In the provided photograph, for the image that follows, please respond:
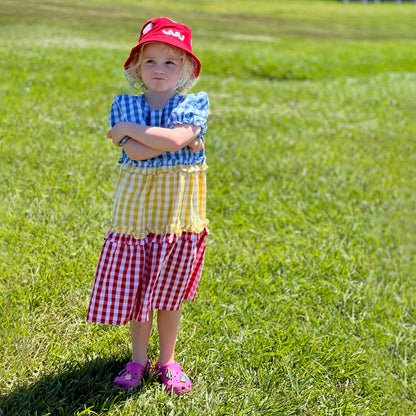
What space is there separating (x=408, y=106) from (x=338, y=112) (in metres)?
2.31

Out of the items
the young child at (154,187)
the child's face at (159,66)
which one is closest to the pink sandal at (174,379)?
the young child at (154,187)

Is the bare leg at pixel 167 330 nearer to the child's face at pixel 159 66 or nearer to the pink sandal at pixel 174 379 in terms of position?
the pink sandal at pixel 174 379

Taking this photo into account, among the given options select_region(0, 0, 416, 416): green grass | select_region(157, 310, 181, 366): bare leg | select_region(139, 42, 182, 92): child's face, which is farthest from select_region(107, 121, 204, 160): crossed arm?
select_region(0, 0, 416, 416): green grass

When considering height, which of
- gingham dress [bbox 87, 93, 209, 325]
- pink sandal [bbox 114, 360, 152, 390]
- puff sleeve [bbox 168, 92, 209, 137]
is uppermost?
puff sleeve [bbox 168, 92, 209, 137]

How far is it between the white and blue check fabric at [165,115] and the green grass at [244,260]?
116 centimetres

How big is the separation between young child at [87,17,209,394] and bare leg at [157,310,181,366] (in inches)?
3.4

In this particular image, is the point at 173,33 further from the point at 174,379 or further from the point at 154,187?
the point at 174,379

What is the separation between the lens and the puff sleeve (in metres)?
2.61

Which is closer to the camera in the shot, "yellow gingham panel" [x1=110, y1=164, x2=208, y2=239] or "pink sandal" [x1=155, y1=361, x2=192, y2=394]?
"yellow gingham panel" [x1=110, y1=164, x2=208, y2=239]

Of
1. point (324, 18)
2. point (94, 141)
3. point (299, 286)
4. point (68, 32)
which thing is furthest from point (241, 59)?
point (324, 18)

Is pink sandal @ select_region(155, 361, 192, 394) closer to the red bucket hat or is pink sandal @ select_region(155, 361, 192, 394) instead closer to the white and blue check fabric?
the white and blue check fabric

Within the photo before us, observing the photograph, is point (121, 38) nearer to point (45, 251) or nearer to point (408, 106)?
point (408, 106)

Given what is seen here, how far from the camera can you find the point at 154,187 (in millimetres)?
2670

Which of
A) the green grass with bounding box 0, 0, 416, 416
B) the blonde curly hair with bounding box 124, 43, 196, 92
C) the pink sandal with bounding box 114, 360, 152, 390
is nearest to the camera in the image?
the blonde curly hair with bounding box 124, 43, 196, 92
